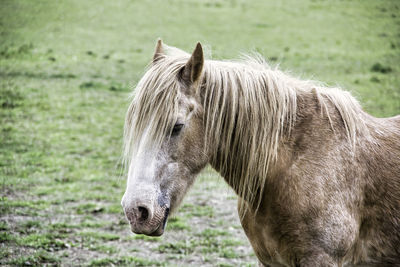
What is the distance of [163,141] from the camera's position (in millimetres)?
2777

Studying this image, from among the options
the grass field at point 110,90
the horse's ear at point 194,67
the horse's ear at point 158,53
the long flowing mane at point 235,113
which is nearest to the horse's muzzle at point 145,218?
the long flowing mane at point 235,113

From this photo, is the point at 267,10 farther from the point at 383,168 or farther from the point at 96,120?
the point at 383,168

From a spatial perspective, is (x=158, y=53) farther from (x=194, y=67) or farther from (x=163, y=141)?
(x=163, y=141)

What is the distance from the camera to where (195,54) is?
9.12 feet

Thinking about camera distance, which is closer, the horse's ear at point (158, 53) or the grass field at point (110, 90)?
the horse's ear at point (158, 53)

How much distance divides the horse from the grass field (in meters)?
0.48

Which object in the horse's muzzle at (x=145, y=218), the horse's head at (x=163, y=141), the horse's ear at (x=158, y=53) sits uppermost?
the horse's ear at (x=158, y=53)

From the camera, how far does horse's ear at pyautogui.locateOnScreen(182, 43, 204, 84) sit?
110 inches

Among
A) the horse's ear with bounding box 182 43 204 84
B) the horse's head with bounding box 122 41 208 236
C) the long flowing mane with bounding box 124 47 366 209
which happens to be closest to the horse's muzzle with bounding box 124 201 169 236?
the horse's head with bounding box 122 41 208 236

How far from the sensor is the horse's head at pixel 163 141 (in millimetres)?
2680

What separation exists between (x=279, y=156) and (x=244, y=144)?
26 cm

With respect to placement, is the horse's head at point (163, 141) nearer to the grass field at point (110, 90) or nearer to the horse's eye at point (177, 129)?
the horse's eye at point (177, 129)

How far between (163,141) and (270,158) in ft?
2.57

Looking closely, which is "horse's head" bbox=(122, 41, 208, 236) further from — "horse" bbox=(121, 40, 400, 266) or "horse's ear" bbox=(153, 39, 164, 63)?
"horse's ear" bbox=(153, 39, 164, 63)
